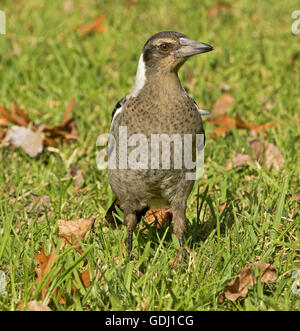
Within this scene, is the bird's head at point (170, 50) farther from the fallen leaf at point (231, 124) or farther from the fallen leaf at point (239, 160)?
the fallen leaf at point (231, 124)

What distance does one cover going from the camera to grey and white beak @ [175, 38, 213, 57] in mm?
3559

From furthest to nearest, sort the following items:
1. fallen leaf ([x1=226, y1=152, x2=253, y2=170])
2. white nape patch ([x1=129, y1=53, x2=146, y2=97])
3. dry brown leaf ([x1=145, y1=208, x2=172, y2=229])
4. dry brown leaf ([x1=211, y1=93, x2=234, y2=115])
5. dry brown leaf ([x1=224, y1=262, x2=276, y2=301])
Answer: dry brown leaf ([x1=211, y1=93, x2=234, y2=115]), fallen leaf ([x1=226, y1=152, x2=253, y2=170]), dry brown leaf ([x1=145, y1=208, x2=172, y2=229]), white nape patch ([x1=129, y1=53, x2=146, y2=97]), dry brown leaf ([x1=224, y1=262, x2=276, y2=301])

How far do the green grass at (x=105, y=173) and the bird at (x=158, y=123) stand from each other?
290 millimetres

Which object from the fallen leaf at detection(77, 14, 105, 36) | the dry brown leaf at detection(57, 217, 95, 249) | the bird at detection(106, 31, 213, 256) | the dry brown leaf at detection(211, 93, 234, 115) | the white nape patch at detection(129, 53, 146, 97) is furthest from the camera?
the fallen leaf at detection(77, 14, 105, 36)

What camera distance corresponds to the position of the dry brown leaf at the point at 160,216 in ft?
13.6

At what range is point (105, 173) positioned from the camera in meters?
4.79

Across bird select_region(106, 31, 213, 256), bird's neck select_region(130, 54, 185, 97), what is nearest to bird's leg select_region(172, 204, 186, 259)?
bird select_region(106, 31, 213, 256)

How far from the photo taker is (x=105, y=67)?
6.39 m

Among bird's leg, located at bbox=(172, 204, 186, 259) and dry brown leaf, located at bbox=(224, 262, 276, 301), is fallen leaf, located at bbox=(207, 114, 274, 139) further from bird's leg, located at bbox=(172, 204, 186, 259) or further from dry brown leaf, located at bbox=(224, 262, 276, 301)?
dry brown leaf, located at bbox=(224, 262, 276, 301)

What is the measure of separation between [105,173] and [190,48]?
1547 millimetres

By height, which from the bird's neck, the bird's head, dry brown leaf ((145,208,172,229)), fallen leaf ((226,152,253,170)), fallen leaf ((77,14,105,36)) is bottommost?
dry brown leaf ((145,208,172,229))

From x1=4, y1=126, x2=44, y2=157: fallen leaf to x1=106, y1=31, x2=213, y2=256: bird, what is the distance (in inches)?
57.0
